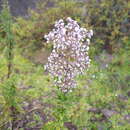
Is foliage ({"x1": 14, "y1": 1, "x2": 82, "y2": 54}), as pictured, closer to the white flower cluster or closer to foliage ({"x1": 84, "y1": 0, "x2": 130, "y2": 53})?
foliage ({"x1": 84, "y1": 0, "x2": 130, "y2": 53})

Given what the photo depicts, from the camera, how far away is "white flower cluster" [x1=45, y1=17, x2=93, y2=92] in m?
2.36

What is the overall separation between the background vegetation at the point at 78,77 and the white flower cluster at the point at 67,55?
0.20m

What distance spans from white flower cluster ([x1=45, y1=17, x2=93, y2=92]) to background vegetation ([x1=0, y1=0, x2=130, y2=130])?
20cm

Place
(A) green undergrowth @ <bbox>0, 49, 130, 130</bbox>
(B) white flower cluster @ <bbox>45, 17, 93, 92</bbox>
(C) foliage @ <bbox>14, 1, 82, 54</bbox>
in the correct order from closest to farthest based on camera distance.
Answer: (B) white flower cluster @ <bbox>45, 17, 93, 92</bbox>
(A) green undergrowth @ <bbox>0, 49, 130, 130</bbox>
(C) foliage @ <bbox>14, 1, 82, 54</bbox>

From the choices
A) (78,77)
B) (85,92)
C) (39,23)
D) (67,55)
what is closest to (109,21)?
(39,23)

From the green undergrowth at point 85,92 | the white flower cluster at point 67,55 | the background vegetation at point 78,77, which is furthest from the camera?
the green undergrowth at point 85,92

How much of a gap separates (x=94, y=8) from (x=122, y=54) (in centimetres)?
104

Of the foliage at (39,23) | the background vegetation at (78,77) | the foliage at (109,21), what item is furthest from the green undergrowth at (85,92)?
the foliage at (109,21)

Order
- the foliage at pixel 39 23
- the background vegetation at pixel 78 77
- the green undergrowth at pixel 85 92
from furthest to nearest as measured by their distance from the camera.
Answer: the foliage at pixel 39 23 < the green undergrowth at pixel 85 92 < the background vegetation at pixel 78 77

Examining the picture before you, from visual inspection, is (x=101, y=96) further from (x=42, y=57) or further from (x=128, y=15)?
(x=128, y=15)

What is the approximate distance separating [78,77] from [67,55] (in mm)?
1053

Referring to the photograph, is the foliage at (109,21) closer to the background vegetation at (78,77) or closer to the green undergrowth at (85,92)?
the background vegetation at (78,77)

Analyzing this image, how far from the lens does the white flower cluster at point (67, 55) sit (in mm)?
2361

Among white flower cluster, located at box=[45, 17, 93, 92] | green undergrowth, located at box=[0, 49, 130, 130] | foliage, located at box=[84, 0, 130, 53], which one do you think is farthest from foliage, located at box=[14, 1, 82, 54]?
white flower cluster, located at box=[45, 17, 93, 92]
